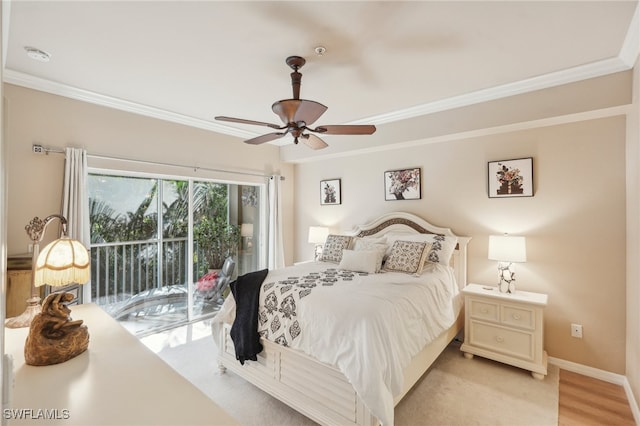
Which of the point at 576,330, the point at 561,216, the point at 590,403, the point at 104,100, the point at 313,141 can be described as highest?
the point at 104,100

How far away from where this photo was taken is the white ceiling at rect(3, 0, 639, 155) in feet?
6.35

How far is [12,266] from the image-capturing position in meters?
2.44

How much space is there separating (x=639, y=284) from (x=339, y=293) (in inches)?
88.0

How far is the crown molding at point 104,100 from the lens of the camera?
2.77 meters

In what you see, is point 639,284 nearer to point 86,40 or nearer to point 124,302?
point 86,40

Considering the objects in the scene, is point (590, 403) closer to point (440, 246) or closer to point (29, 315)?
point (440, 246)

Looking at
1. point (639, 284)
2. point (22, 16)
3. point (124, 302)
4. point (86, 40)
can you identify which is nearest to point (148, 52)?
point (86, 40)

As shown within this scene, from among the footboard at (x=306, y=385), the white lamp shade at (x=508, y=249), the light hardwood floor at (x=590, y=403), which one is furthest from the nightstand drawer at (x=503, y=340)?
the footboard at (x=306, y=385)

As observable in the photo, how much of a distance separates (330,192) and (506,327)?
2.87 m

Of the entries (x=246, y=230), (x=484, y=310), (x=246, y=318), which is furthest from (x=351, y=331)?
(x=246, y=230)

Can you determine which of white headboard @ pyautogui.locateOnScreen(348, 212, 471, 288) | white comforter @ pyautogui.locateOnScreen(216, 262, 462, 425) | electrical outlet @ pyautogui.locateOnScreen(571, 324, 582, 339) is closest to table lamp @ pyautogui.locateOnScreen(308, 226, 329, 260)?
white headboard @ pyautogui.locateOnScreen(348, 212, 471, 288)

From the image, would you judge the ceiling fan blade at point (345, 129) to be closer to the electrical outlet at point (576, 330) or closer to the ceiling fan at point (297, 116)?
the ceiling fan at point (297, 116)

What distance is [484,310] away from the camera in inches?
120

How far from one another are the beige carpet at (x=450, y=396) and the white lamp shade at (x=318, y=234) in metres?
2.12
